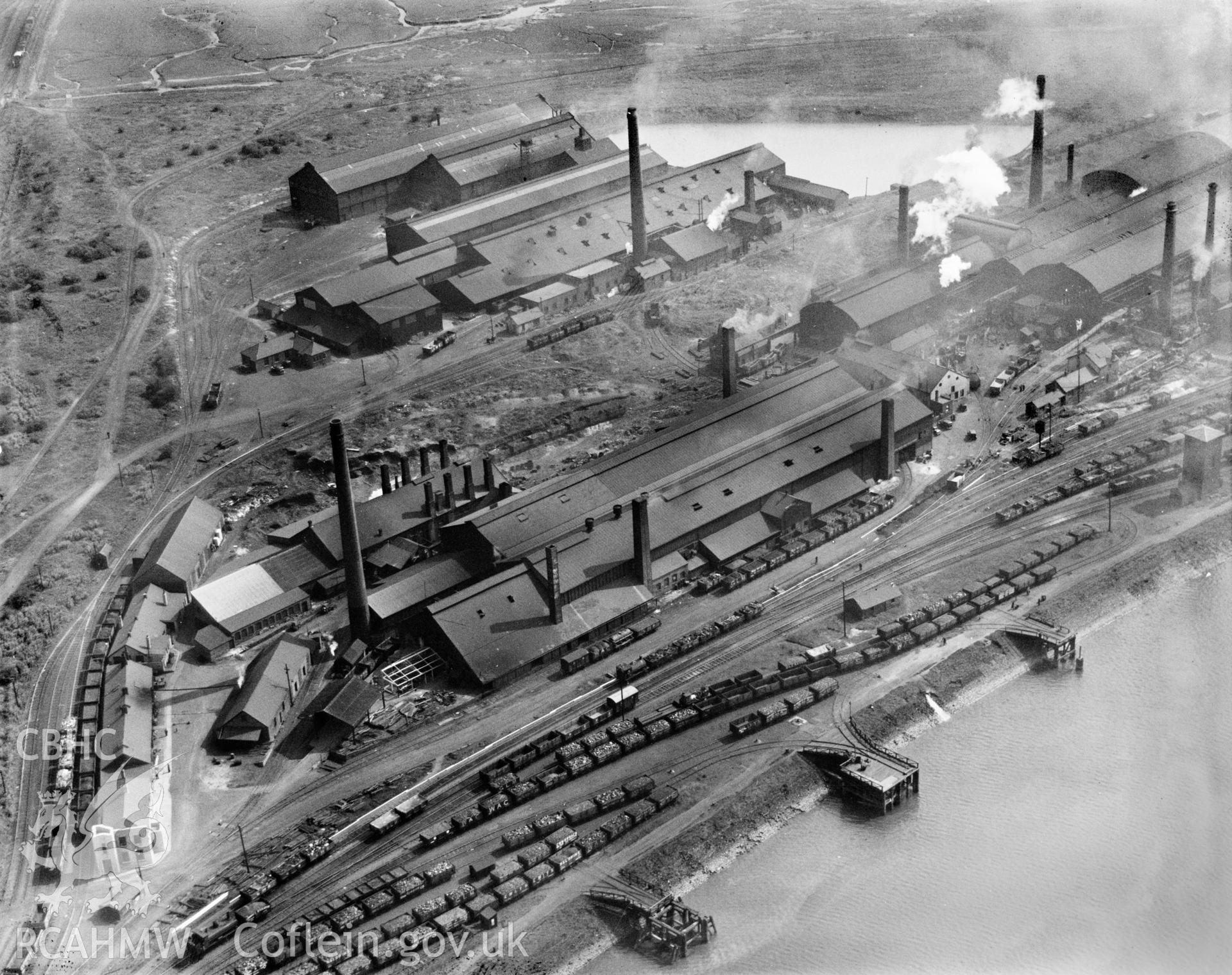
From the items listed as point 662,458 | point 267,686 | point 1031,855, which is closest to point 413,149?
point 662,458

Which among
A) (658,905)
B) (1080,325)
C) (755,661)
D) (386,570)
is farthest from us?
(1080,325)

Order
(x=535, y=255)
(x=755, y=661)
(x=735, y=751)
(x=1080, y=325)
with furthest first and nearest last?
(x=535, y=255) → (x=1080, y=325) → (x=755, y=661) → (x=735, y=751)

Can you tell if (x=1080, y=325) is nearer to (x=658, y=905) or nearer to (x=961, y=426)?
(x=961, y=426)

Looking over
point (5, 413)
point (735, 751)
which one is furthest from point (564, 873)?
point (5, 413)

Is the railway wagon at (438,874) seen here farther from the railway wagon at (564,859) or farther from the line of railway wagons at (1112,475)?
the line of railway wagons at (1112,475)

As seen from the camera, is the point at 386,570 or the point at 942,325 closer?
the point at 386,570

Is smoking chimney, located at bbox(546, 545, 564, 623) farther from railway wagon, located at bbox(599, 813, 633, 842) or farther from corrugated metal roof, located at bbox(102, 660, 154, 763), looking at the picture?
corrugated metal roof, located at bbox(102, 660, 154, 763)

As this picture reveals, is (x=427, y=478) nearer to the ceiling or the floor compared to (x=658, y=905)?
nearer to the ceiling
